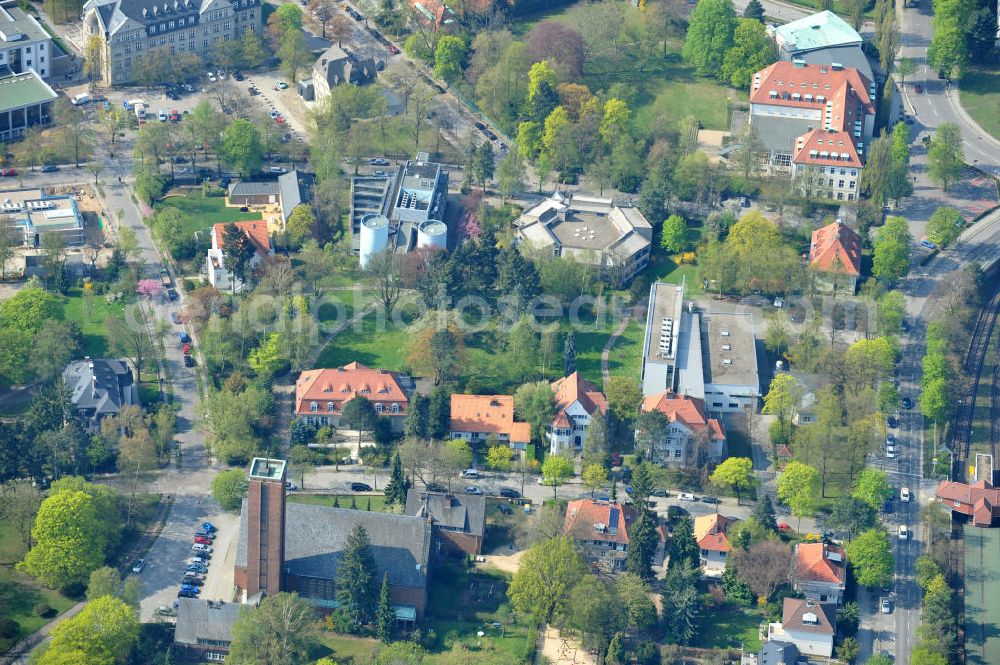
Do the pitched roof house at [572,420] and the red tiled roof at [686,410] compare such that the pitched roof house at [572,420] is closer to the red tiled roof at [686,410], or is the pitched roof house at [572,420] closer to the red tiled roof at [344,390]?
the red tiled roof at [686,410]

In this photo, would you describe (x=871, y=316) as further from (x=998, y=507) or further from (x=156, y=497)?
(x=156, y=497)

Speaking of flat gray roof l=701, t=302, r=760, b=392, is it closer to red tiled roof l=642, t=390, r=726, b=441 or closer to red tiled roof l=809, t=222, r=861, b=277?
red tiled roof l=642, t=390, r=726, b=441

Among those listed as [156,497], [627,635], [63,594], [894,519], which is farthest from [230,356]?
[894,519]

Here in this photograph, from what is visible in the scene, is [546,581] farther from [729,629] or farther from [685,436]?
[685,436]

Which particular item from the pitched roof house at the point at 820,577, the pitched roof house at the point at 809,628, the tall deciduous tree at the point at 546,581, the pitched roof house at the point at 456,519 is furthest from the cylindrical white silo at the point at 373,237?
the pitched roof house at the point at 809,628

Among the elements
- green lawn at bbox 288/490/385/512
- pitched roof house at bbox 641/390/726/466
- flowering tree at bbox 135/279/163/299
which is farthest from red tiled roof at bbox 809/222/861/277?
flowering tree at bbox 135/279/163/299
